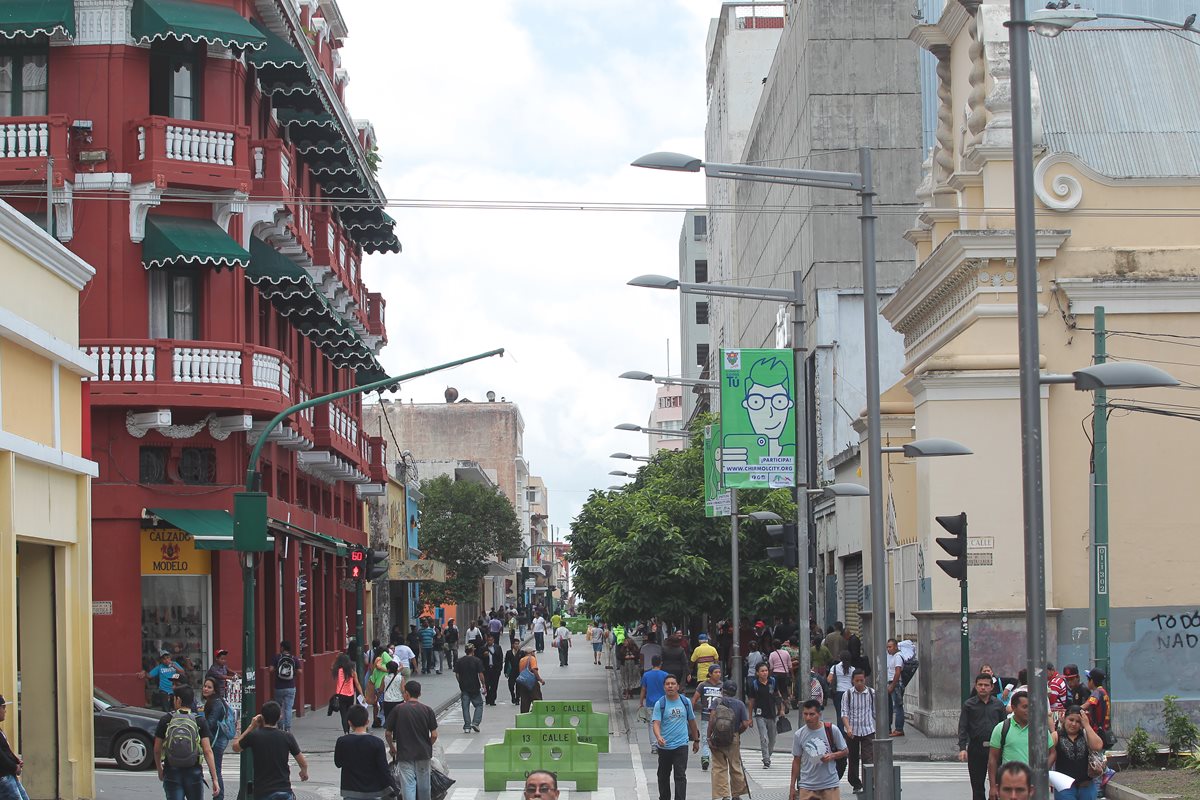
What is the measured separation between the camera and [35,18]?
2977cm

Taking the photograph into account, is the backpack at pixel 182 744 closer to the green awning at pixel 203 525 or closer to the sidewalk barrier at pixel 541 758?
the sidewalk barrier at pixel 541 758

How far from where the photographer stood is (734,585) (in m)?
35.4

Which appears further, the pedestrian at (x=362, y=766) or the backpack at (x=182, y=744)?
the backpack at (x=182, y=744)

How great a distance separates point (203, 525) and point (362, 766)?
52.6 feet

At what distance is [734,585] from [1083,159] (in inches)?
434

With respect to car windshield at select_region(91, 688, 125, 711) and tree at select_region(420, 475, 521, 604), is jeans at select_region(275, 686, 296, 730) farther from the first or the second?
tree at select_region(420, 475, 521, 604)

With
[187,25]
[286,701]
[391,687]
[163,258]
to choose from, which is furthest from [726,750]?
[187,25]

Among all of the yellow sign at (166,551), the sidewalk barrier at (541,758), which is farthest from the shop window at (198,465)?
the sidewalk barrier at (541,758)

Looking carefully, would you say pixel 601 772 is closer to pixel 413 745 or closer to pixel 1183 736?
pixel 413 745

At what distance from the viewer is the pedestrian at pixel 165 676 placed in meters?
28.3

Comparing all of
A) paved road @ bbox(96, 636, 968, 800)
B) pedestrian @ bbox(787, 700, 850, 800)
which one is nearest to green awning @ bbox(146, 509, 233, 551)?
paved road @ bbox(96, 636, 968, 800)

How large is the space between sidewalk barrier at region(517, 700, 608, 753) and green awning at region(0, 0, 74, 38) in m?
13.9

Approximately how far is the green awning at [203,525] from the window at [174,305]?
→ 124 inches

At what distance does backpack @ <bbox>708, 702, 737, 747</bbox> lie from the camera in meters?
19.8
